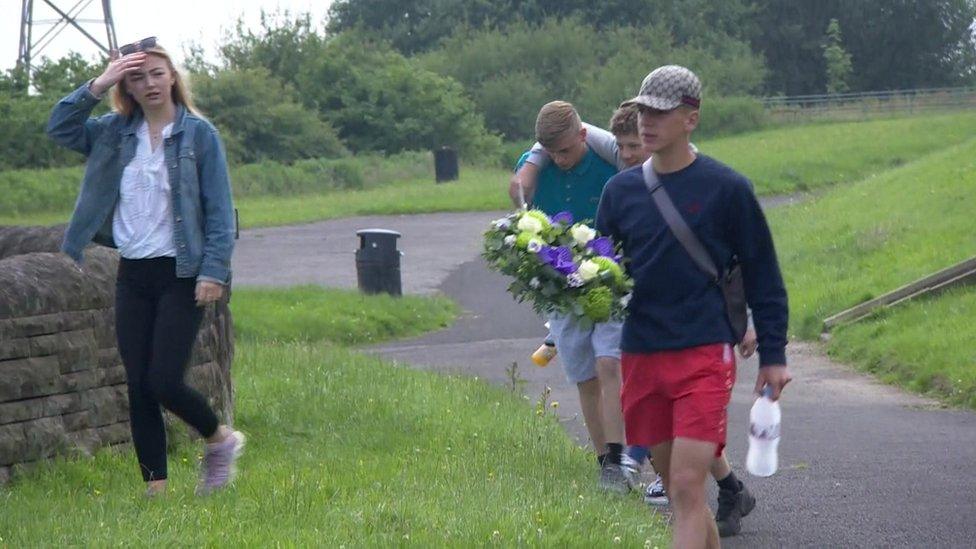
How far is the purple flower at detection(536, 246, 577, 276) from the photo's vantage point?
529cm

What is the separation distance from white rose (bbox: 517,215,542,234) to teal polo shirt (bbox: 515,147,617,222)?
2.04 meters

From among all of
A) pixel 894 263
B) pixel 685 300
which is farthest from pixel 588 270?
pixel 894 263

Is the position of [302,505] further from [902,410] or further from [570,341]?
[902,410]

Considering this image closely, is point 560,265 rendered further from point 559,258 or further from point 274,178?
point 274,178

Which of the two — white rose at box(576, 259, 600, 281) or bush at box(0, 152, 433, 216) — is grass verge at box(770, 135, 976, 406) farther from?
bush at box(0, 152, 433, 216)

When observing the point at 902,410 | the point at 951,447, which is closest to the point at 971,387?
the point at 902,410

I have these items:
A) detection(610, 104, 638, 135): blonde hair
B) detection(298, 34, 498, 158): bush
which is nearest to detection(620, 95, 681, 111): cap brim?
detection(610, 104, 638, 135): blonde hair

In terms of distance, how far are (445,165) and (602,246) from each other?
39783 mm

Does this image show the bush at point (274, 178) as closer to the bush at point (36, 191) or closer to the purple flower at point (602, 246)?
the bush at point (36, 191)

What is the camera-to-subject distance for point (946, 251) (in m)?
17.0

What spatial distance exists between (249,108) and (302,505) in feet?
150

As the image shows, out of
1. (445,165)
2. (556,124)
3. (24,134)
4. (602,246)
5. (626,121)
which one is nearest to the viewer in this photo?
(602,246)

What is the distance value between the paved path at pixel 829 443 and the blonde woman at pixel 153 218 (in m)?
2.47

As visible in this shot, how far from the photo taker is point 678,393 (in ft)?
16.9
